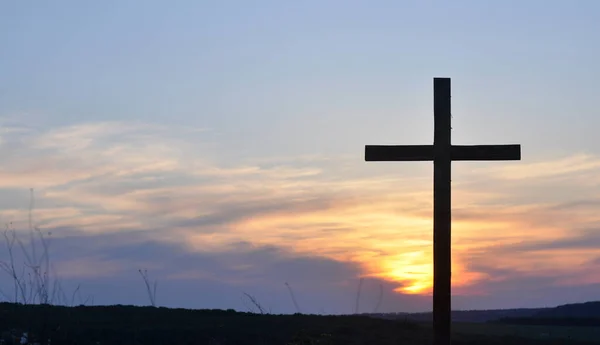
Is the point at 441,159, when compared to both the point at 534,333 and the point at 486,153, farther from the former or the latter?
the point at 534,333

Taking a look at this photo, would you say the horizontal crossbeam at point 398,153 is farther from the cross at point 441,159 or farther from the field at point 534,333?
the field at point 534,333

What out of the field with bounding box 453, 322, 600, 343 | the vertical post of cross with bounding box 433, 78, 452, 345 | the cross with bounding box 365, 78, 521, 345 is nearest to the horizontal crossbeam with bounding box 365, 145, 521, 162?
the cross with bounding box 365, 78, 521, 345

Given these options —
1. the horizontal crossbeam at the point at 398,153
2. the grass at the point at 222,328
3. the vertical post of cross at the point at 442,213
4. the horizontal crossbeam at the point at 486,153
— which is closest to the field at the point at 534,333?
the grass at the point at 222,328

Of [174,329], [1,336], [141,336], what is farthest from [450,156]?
[174,329]

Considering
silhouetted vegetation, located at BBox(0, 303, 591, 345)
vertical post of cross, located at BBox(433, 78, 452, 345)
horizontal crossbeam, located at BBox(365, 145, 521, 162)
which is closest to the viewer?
vertical post of cross, located at BBox(433, 78, 452, 345)

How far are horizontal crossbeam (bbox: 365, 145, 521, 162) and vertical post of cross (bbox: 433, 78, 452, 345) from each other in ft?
0.35

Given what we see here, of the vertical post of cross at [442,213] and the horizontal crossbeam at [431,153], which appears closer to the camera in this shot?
the vertical post of cross at [442,213]

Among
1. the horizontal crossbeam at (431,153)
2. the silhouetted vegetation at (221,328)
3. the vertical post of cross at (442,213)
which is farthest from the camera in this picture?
the silhouetted vegetation at (221,328)

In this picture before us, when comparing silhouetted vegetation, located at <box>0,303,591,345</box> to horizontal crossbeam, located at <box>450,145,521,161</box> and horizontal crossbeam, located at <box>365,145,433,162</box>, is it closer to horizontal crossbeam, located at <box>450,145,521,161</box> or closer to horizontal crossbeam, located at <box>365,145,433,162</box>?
horizontal crossbeam, located at <box>365,145,433,162</box>

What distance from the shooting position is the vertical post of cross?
8.14 m

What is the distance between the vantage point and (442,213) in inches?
328

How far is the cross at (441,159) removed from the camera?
820 centimetres

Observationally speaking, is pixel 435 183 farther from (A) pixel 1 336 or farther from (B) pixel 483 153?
(A) pixel 1 336

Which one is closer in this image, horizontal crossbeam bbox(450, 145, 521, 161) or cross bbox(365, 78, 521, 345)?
cross bbox(365, 78, 521, 345)
